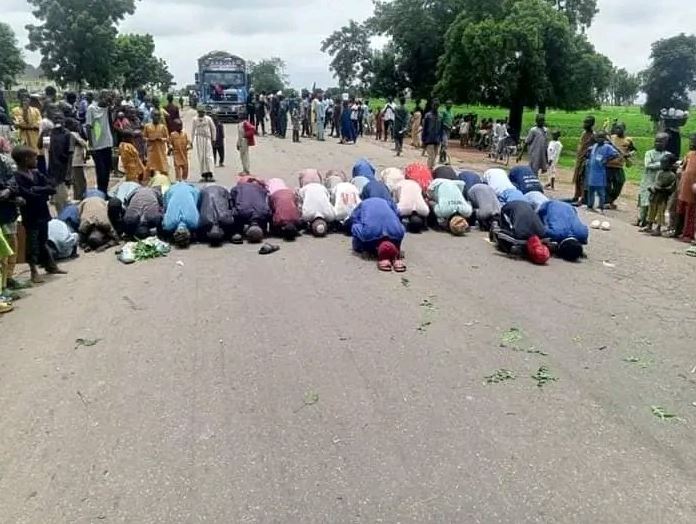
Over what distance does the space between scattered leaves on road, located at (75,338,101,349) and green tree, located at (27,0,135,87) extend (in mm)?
43044

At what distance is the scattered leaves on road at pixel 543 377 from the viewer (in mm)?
5352

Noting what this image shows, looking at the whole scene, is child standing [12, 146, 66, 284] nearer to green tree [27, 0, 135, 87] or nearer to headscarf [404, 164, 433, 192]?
headscarf [404, 164, 433, 192]

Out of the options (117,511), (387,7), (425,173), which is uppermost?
(387,7)

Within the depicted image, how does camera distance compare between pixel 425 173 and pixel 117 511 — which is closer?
pixel 117 511

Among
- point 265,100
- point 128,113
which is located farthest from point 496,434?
point 265,100

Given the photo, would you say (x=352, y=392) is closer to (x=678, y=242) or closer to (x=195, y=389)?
(x=195, y=389)

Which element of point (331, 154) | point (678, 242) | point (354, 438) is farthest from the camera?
point (331, 154)

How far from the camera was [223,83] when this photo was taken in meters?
37.0

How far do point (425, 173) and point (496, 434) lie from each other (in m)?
7.92

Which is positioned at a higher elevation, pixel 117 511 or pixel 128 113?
pixel 128 113

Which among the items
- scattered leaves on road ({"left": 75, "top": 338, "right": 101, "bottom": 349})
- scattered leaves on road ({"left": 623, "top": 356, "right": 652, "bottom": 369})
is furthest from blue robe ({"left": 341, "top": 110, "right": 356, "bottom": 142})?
scattered leaves on road ({"left": 623, "top": 356, "right": 652, "bottom": 369})

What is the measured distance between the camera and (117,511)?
3668 millimetres

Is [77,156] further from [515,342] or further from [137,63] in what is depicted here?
[137,63]

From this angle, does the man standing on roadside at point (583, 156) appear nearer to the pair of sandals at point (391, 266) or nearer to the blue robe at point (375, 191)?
the blue robe at point (375, 191)
